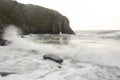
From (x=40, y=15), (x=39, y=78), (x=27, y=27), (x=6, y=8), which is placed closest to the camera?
(x=39, y=78)

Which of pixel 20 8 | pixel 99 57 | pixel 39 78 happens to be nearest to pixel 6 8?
pixel 20 8

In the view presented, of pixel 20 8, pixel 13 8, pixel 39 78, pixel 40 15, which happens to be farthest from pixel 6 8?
pixel 39 78

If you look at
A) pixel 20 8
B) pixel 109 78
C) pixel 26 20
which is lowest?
pixel 109 78

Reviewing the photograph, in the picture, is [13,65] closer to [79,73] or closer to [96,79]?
[79,73]

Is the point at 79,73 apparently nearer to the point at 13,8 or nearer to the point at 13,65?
the point at 13,65

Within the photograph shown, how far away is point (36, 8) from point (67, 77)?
177 ft

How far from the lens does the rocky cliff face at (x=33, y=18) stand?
48.5 metres

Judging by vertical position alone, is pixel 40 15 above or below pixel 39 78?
above

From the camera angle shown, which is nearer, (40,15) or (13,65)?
(13,65)

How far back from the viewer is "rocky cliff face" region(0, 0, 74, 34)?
4849 cm

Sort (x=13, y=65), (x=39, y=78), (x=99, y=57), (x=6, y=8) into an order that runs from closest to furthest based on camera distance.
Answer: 1. (x=39, y=78)
2. (x=13, y=65)
3. (x=99, y=57)
4. (x=6, y=8)

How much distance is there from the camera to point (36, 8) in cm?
5872

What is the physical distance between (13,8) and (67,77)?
153ft

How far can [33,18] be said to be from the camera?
55.4 m
